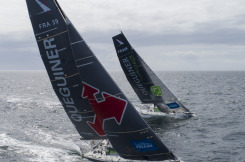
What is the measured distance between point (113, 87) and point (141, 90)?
16736 mm

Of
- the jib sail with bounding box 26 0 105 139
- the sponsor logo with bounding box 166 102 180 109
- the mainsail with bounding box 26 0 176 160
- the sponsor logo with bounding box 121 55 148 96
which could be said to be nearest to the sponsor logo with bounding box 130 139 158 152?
the mainsail with bounding box 26 0 176 160

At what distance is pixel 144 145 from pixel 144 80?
53.5ft

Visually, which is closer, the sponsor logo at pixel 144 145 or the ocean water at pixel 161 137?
the sponsor logo at pixel 144 145

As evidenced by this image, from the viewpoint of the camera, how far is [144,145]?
1346cm

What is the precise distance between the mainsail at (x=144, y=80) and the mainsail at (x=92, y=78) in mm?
14046

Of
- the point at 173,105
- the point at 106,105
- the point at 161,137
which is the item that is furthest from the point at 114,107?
the point at 173,105

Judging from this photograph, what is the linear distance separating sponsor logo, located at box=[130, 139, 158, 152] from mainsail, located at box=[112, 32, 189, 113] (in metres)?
15.2

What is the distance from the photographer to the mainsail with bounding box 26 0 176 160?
13.2 m

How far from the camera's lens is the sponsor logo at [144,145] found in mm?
13349

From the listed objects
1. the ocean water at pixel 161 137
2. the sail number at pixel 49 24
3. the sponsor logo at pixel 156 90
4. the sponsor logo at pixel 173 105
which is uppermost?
the sail number at pixel 49 24

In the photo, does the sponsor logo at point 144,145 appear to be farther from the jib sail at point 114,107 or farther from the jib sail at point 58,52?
the jib sail at point 58,52

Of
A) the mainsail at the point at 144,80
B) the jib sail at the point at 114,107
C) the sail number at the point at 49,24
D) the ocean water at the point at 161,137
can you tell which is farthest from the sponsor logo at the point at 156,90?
the sail number at the point at 49,24

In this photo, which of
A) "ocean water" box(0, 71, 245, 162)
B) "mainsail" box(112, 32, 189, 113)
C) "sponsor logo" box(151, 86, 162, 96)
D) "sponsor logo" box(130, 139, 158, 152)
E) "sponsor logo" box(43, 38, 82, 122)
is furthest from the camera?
"sponsor logo" box(151, 86, 162, 96)

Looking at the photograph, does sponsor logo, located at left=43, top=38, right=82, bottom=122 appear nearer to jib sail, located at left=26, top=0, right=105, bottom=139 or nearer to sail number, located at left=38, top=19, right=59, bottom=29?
jib sail, located at left=26, top=0, right=105, bottom=139
